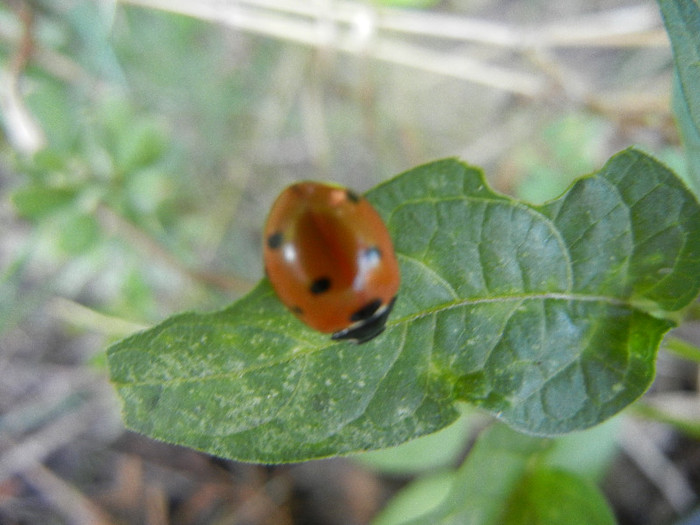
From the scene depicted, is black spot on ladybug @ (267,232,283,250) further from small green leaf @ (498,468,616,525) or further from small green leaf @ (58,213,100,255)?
small green leaf @ (58,213,100,255)

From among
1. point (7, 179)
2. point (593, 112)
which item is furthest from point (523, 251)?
point (7, 179)

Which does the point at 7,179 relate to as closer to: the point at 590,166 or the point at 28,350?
the point at 28,350

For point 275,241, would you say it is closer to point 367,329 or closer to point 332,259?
point 332,259

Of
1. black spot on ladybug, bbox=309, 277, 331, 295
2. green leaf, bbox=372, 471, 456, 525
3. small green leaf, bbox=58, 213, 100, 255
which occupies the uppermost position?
black spot on ladybug, bbox=309, 277, 331, 295

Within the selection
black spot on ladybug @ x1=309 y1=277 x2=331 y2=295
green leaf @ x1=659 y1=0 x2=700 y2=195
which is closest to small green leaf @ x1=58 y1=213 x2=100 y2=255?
black spot on ladybug @ x1=309 y1=277 x2=331 y2=295

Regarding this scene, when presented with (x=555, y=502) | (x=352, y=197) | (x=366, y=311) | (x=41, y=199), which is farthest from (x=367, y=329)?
(x=41, y=199)

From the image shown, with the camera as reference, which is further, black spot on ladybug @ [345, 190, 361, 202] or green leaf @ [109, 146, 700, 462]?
black spot on ladybug @ [345, 190, 361, 202]
